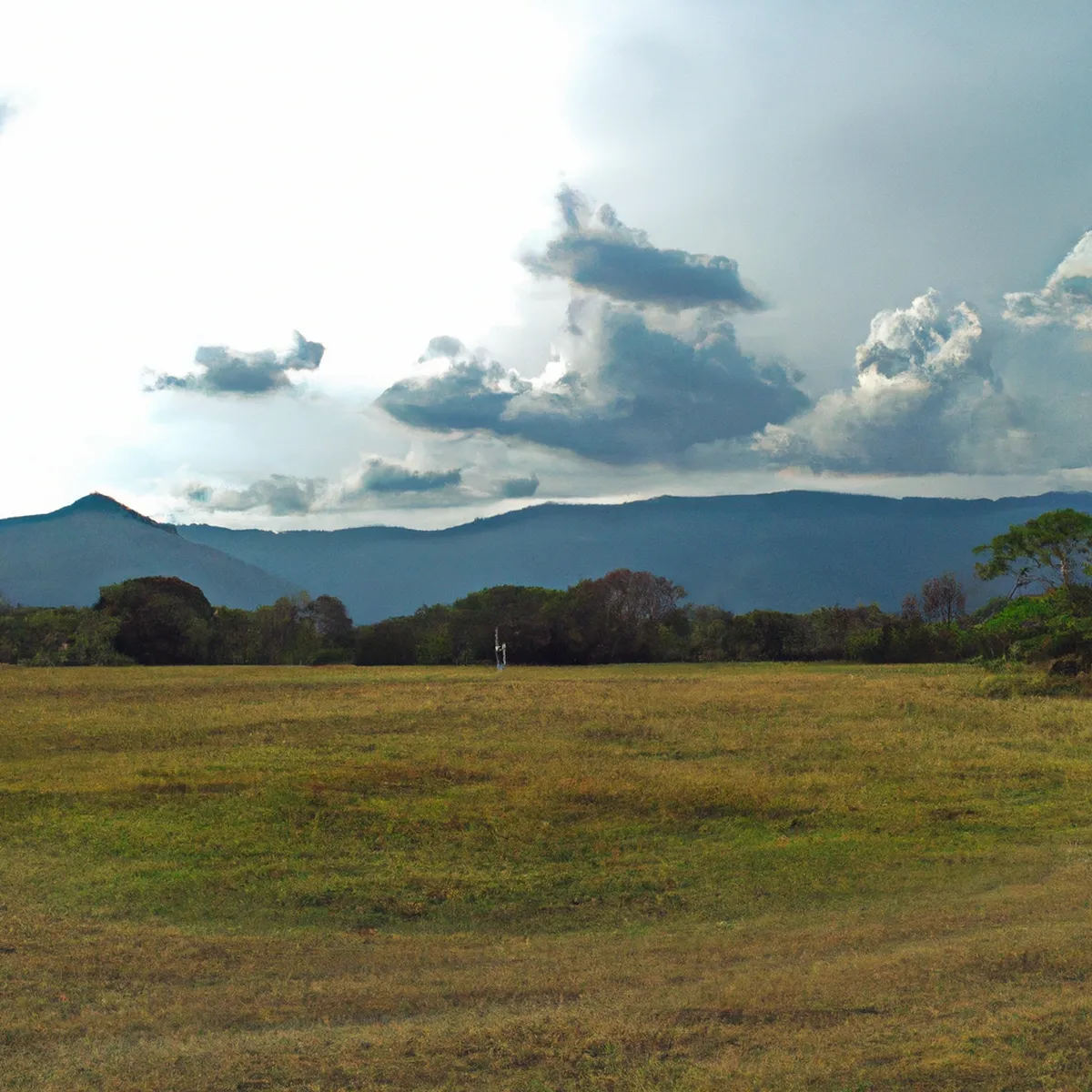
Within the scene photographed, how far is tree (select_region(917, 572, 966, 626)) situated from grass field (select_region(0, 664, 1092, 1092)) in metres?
83.1

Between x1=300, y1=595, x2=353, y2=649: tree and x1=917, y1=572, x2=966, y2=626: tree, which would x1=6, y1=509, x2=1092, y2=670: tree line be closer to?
x1=300, y1=595, x2=353, y2=649: tree

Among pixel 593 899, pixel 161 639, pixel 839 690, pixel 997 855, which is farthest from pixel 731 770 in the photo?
pixel 161 639

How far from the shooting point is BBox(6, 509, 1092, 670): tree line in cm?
7244

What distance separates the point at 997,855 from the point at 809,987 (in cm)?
772

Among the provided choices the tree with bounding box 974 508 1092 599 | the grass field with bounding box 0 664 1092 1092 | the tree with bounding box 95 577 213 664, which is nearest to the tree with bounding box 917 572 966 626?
the tree with bounding box 974 508 1092 599

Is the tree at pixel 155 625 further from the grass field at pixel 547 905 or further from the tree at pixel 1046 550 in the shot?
the tree at pixel 1046 550

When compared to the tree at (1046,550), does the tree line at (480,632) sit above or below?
below

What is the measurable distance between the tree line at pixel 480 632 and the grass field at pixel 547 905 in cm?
4157

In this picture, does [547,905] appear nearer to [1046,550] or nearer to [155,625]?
[1046,550]

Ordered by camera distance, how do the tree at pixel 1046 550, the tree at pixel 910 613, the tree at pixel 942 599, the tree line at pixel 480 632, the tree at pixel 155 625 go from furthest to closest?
the tree at pixel 942 599
the tree at pixel 910 613
the tree at pixel 155 625
the tree line at pixel 480 632
the tree at pixel 1046 550

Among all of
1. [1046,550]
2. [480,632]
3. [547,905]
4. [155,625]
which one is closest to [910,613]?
[480,632]

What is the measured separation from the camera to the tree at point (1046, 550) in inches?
1686

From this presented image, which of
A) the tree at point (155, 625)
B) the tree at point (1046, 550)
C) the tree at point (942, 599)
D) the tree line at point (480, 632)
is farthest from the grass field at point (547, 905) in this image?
the tree at point (942, 599)

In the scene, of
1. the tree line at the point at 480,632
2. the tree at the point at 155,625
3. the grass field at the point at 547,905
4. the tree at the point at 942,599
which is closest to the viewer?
the grass field at the point at 547,905
